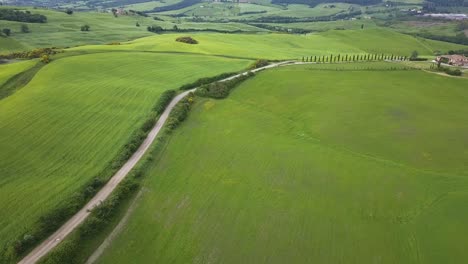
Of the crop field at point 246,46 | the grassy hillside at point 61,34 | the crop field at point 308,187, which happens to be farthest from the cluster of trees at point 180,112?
the grassy hillside at point 61,34

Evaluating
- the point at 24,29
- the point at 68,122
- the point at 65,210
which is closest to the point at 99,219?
the point at 65,210

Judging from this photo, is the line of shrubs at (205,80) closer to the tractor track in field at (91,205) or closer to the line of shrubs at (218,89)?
the line of shrubs at (218,89)

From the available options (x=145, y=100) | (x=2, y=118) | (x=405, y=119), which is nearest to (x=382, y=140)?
(x=405, y=119)

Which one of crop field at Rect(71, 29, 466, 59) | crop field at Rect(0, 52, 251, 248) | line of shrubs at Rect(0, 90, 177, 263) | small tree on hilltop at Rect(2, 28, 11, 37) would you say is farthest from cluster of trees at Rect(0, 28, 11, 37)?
line of shrubs at Rect(0, 90, 177, 263)

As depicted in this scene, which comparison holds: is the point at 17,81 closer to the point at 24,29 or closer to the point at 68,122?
the point at 68,122

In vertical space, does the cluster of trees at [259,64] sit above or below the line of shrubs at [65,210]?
above

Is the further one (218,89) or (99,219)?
(218,89)

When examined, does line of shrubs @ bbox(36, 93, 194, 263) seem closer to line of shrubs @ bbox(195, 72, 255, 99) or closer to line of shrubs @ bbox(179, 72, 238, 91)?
line of shrubs @ bbox(195, 72, 255, 99)

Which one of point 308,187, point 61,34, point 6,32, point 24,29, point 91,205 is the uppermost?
point 24,29
